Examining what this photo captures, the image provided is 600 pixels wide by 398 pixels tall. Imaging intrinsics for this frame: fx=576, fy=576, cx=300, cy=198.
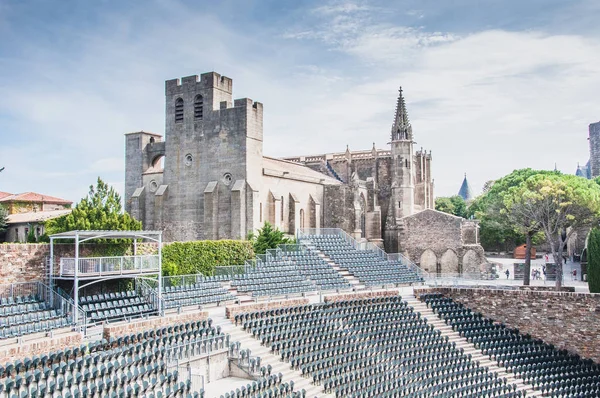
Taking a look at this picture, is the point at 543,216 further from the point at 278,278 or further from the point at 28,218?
the point at 28,218

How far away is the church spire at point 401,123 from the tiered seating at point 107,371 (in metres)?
35.6

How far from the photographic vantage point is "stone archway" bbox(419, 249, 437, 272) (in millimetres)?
44125

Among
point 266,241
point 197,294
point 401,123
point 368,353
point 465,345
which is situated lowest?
point 465,345

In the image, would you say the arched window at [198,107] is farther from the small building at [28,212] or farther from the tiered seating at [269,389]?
the tiered seating at [269,389]

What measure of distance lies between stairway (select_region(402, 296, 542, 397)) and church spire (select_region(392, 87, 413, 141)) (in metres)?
23.4

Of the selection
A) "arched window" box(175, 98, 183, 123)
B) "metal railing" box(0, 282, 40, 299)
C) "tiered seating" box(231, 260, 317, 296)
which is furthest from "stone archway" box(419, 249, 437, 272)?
"metal railing" box(0, 282, 40, 299)

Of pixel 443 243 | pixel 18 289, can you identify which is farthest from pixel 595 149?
pixel 18 289

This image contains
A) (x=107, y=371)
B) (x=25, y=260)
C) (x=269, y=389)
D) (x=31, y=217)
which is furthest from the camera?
(x=31, y=217)

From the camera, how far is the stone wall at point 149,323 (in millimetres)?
17188

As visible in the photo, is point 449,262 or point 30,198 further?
point 30,198

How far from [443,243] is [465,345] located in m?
18.7

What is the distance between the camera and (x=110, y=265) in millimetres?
20156

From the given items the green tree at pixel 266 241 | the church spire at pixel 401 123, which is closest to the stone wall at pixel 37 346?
the green tree at pixel 266 241

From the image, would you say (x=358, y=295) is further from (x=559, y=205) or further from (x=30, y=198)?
(x=30, y=198)
